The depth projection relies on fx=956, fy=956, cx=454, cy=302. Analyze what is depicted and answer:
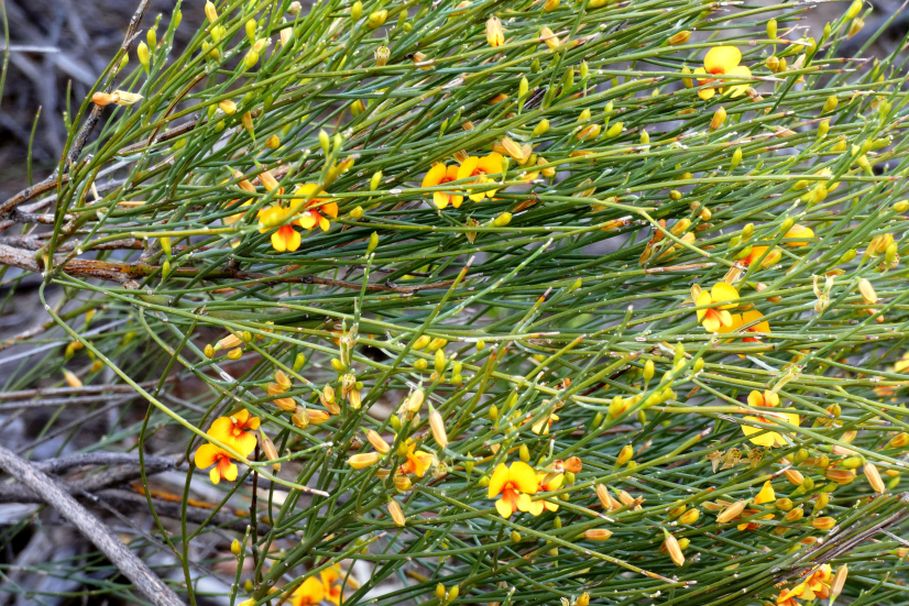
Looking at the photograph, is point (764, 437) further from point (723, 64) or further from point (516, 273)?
point (723, 64)

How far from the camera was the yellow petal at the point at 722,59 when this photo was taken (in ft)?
4.78

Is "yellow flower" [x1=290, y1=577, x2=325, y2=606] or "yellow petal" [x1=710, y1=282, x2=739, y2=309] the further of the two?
"yellow flower" [x1=290, y1=577, x2=325, y2=606]

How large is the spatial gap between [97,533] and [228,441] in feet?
1.70

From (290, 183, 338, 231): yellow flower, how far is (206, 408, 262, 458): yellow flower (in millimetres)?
307

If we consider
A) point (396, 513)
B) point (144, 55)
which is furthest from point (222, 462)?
point (144, 55)

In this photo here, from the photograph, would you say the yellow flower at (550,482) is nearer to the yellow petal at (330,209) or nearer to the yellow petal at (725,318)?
the yellow petal at (725,318)

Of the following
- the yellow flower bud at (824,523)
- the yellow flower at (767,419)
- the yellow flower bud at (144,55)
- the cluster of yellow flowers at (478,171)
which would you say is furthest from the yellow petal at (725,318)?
the yellow flower bud at (144,55)

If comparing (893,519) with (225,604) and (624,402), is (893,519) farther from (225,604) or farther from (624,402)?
(225,604)

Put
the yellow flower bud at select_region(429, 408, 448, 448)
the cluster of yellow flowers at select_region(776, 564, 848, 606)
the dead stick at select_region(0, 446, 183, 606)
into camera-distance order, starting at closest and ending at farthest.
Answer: the yellow flower bud at select_region(429, 408, 448, 448) < the cluster of yellow flowers at select_region(776, 564, 848, 606) < the dead stick at select_region(0, 446, 183, 606)

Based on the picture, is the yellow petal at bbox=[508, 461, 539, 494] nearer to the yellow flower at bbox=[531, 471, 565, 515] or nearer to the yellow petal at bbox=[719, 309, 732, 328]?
the yellow flower at bbox=[531, 471, 565, 515]

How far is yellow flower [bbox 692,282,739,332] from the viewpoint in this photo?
1282 mm

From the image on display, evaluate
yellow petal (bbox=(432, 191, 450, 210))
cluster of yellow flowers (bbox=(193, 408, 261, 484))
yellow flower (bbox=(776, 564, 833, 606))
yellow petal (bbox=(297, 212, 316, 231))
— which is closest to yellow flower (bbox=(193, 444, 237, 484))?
cluster of yellow flowers (bbox=(193, 408, 261, 484))

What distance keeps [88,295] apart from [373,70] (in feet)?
5.08

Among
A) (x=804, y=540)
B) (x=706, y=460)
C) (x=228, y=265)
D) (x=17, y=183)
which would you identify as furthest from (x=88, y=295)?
(x=804, y=540)
